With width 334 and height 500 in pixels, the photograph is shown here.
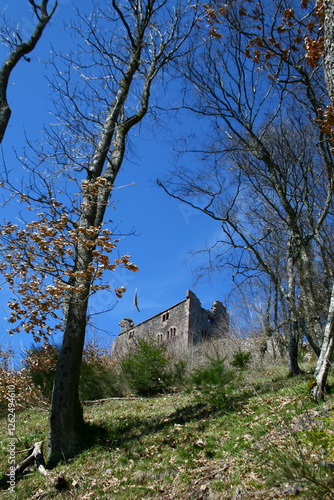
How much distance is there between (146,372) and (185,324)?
17091 millimetres

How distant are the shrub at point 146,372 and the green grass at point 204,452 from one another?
2.29m

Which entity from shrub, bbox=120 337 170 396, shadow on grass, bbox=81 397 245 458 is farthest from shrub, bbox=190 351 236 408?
shrub, bbox=120 337 170 396

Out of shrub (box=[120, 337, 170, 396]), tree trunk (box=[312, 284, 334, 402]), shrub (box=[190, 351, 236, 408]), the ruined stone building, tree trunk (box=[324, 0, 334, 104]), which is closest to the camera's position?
tree trunk (box=[324, 0, 334, 104])

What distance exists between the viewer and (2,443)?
7.08 meters

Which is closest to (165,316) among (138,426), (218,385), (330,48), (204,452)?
(218,385)

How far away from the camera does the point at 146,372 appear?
10.3m

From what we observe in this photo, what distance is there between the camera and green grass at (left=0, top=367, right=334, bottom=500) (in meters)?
2.63

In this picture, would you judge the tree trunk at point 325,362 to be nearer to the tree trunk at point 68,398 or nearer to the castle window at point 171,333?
the tree trunk at point 68,398

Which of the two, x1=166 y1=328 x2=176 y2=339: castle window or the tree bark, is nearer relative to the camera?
the tree bark

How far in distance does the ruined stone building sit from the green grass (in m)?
18.0

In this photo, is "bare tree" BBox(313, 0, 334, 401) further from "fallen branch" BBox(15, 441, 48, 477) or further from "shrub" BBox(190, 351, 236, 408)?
"fallen branch" BBox(15, 441, 48, 477)

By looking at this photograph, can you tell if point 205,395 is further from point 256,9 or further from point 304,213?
point 256,9

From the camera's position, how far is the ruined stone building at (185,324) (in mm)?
26641

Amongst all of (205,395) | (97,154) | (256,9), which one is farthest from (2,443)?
(256,9)
